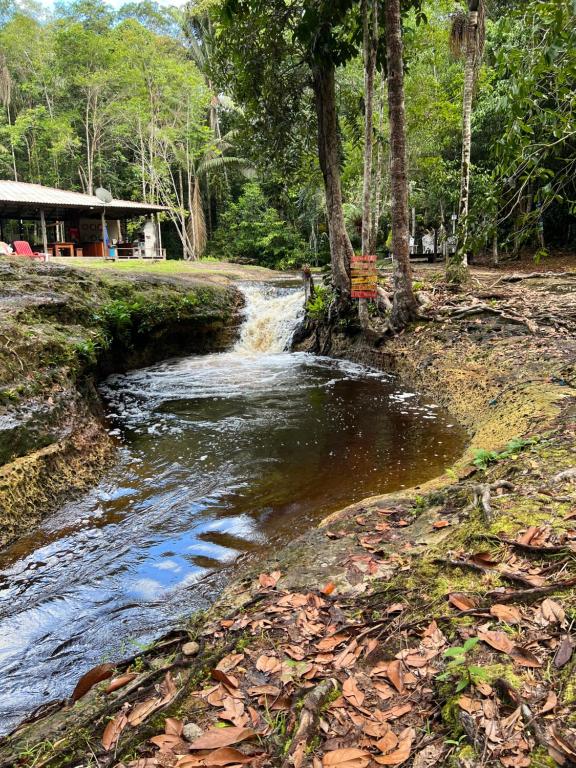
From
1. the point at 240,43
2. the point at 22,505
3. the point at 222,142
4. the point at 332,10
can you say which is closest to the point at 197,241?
the point at 222,142

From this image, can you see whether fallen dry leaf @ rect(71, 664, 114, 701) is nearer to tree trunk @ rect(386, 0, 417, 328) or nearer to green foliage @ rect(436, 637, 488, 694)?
green foliage @ rect(436, 637, 488, 694)

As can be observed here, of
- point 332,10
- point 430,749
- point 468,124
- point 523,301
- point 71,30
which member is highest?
point 71,30

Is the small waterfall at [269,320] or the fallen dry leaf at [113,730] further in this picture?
the small waterfall at [269,320]

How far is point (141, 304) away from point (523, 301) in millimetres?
7803

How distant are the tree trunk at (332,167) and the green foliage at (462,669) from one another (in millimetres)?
9631

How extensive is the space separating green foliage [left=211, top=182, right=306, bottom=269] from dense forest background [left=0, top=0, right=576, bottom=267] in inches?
3.5

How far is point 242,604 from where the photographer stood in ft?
8.62

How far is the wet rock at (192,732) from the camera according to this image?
1732 millimetres

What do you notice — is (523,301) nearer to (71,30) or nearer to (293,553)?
(293,553)

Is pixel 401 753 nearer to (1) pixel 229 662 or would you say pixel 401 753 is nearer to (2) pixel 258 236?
(1) pixel 229 662

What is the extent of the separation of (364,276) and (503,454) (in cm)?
631

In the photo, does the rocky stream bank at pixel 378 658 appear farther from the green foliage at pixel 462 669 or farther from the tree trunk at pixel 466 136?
the tree trunk at pixel 466 136

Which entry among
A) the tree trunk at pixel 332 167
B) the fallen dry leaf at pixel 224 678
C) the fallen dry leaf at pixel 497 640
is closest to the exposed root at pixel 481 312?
the tree trunk at pixel 332 167

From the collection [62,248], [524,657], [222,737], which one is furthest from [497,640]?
[62,248]
